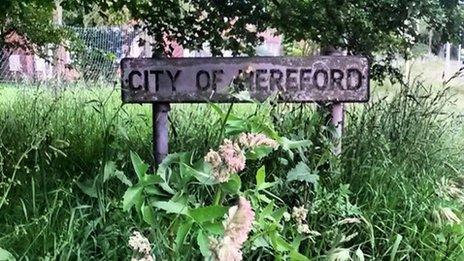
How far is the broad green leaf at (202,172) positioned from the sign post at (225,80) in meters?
1.22

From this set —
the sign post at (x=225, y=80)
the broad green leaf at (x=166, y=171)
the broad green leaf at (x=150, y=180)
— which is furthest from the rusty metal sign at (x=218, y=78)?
the broad green leaf at (x=150, y=180)

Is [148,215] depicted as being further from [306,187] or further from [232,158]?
[306,187]

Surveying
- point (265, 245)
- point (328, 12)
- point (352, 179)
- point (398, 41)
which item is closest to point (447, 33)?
point (398, 41)

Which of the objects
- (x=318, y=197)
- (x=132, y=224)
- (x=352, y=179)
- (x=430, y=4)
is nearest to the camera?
(x=132, y=224)

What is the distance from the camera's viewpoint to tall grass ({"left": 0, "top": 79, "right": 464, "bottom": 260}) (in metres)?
2.69

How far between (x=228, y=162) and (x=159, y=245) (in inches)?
23.5

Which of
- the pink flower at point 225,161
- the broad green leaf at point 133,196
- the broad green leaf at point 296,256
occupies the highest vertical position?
the pink flower at point 225,161

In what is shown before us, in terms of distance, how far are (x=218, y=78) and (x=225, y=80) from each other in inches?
1.4

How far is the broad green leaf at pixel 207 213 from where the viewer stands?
2036 mm

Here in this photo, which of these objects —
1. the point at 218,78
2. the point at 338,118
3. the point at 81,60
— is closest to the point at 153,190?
the point at 218,78

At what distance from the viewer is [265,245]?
247 cm

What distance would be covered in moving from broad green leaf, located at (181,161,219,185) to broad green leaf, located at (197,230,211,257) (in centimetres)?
19

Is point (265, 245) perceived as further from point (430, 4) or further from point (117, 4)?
point (117, 4)

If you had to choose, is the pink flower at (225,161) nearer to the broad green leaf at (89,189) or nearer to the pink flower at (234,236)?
the pink flower at (234,236)
